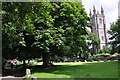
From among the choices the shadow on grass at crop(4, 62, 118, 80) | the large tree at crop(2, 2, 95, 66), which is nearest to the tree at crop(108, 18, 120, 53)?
the large tree at crop(2, 2, 95, 66)

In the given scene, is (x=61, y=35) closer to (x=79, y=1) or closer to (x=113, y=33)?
(x=79, y=1)

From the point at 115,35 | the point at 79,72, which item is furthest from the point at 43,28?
the point at 115,35

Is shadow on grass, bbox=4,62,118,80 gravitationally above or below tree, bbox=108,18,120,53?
below

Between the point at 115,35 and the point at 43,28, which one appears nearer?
the point at 43,28

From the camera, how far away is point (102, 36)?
10275cm

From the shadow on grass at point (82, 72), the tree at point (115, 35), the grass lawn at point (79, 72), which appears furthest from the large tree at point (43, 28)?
the tree at point (115, 35)

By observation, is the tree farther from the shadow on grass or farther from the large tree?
the shadow on grass

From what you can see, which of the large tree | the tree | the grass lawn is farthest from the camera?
the tree

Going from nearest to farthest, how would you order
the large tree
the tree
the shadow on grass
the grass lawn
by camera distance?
1. the grass lawn
2. the shadow on grass
3. the large tree
4. the tree

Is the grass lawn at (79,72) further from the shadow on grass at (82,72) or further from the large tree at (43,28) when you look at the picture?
the large tree at (43,28)

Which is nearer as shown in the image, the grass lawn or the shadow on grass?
the grass lawn

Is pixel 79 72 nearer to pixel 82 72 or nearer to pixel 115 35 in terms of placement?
pixel 82 72

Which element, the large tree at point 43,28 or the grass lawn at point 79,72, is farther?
the large tree at point 43,28

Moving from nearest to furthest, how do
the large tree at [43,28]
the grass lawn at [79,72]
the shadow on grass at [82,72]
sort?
the grass lawn at [79,72] < the shadow on grass at [82,72] < the large tree at [43,28]
